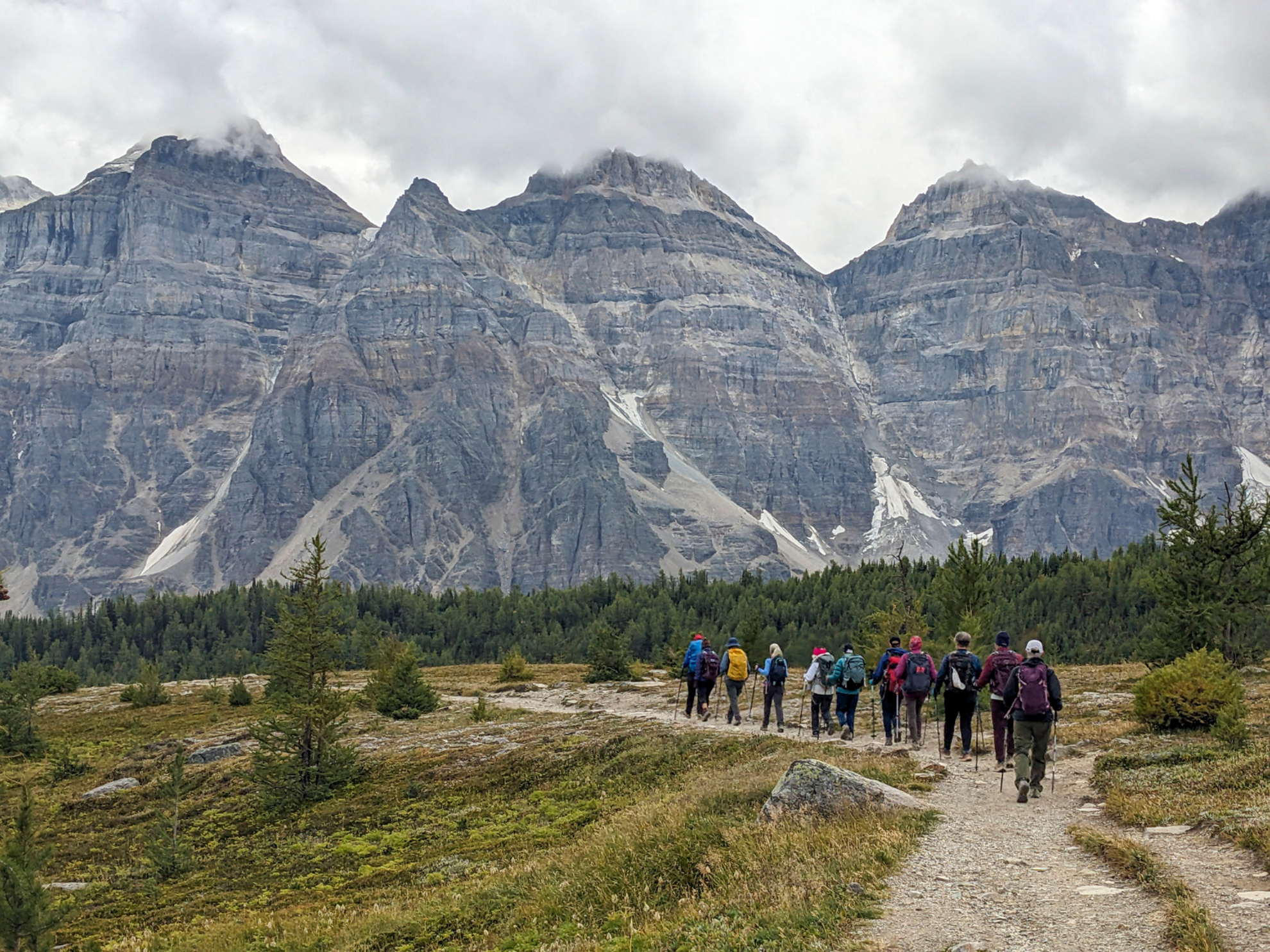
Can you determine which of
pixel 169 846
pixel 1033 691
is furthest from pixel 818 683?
pixel 169 846

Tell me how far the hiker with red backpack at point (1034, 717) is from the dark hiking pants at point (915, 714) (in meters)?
7.89

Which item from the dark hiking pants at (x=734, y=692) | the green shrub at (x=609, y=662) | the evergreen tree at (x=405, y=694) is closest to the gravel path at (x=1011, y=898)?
the dark hiking pants at (x=734, y=692)

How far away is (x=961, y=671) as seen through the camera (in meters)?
26.4

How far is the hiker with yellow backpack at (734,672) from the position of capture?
115 feet

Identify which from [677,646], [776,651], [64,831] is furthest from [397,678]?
[677,646]

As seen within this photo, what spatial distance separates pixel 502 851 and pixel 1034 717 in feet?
34.7

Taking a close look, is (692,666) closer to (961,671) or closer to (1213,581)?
(961,671)

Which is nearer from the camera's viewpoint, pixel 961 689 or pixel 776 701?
pixel 961 689

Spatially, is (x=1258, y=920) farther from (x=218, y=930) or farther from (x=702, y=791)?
(x=218, y=930)

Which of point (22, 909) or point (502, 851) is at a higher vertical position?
point (502, 851)

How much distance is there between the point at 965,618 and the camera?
41.1 m

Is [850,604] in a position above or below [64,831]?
above

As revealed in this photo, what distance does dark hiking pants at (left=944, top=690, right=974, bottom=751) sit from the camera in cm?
2630

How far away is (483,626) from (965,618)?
117 metres
